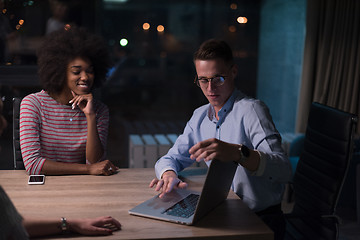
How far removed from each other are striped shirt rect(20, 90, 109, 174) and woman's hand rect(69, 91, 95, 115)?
0.05 metres

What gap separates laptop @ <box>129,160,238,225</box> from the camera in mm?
1538

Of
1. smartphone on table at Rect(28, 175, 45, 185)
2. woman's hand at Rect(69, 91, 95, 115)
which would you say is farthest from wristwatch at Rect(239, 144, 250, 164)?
woman's hand at Rect(69, 91, 95, 115)

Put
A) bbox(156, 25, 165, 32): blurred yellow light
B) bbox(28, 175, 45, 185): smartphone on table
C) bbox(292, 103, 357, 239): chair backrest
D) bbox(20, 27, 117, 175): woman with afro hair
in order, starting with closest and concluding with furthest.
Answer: bbox(28, 175, 45, 185): smartphone on table → bbox(292, 103, 357, 239): chair backrest → bbox(20, 27, 117, 175): woman with afro hair → bbox(156, 25, 165, 32): blurred yellow light

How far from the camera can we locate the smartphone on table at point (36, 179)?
6.52 feet

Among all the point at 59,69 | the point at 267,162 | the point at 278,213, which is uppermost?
the point at 59,69

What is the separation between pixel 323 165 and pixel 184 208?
0.89 meters

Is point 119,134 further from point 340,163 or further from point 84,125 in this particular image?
point 340,163

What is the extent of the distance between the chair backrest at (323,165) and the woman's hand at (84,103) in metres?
1.16

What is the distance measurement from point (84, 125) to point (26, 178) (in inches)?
19.9

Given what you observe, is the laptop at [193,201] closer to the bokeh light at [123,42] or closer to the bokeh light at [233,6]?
the bokeh light at [123,42]

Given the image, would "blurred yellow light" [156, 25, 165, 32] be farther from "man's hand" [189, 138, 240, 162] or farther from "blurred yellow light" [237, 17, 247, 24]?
"man's hand" [189, 138, 240, 162]

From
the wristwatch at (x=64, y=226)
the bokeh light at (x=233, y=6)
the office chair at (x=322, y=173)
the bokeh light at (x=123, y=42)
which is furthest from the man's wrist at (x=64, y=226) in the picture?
the bokeh light at (x=233, y=6)

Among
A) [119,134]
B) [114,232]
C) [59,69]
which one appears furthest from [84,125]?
[119,134]

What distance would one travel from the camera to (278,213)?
2051mm
